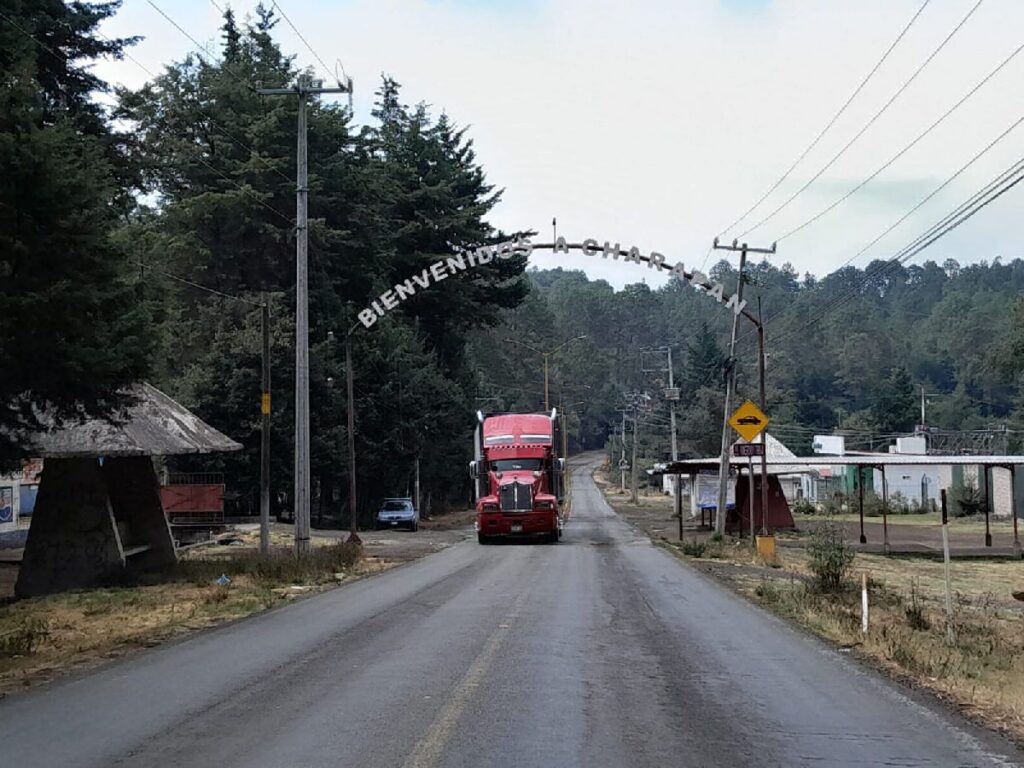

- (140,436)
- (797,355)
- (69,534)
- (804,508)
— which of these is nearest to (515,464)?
(140,436)

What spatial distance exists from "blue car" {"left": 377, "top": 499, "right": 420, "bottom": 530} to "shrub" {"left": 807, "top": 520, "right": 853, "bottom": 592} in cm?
3309

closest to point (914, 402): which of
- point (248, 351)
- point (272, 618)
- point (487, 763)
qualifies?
point (248, 351)

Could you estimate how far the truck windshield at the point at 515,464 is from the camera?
3572 cm

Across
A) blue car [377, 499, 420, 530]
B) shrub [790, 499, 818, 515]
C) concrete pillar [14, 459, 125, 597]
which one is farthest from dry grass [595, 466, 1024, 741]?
shrub [790, 499, 818, 515]

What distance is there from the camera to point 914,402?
105m

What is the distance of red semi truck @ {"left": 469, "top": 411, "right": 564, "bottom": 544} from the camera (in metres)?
35.3

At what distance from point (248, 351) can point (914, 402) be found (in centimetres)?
7855

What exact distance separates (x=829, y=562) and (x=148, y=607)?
1190 centimetres

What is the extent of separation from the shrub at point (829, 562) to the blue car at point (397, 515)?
3309cm

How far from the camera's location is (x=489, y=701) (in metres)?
8.88

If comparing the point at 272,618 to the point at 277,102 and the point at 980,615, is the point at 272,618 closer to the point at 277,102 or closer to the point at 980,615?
the point at 980,615

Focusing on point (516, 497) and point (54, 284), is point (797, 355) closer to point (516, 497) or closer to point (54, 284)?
point (516, 497)

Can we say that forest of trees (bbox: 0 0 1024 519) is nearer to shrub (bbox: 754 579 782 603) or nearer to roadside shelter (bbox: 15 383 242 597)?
roadside shelter (bbox: 15 383 242 597)

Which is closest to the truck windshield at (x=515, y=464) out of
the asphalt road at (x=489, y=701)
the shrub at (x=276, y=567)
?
the shrub at (x=276, y=567)
